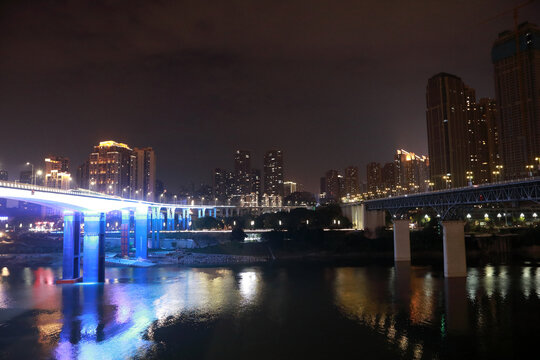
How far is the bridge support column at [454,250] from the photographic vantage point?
44812mm

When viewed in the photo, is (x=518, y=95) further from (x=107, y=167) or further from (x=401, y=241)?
(x=107, y=167)

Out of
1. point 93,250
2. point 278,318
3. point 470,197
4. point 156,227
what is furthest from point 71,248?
point 470,197

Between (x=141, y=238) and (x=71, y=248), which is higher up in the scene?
(x=71, y=248)

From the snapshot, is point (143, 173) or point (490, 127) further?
point (143, 173)

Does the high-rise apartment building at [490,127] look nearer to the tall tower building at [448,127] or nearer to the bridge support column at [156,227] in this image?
the tall tower building at [448,127]

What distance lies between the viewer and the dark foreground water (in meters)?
21.7

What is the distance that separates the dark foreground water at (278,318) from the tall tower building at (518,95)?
89.0m

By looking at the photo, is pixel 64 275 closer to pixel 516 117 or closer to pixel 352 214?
pixel 352 214

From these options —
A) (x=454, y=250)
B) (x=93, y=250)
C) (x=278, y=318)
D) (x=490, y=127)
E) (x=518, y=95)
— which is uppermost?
(x=518, y=95)

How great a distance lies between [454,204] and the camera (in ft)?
Answer: 153

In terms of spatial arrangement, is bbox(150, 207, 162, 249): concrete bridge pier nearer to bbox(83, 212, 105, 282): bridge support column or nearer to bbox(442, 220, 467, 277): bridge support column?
bbox(83, 212, 105, 282): bridge support column

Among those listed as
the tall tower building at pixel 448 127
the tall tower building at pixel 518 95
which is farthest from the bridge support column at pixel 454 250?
the tall tower building at pixel 448 127

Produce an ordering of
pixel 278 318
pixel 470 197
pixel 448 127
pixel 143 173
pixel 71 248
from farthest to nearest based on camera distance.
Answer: pixel 143 173
pixel 448 127
pixel 71 248
pixel 470 197
pixel 278 318

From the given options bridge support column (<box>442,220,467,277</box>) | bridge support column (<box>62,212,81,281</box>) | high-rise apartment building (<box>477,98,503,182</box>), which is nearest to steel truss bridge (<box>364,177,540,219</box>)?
bridge support column (<box>442,220,467,277</box>)
